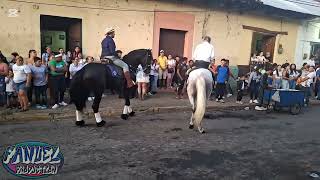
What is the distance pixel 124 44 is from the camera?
1423 centimetres

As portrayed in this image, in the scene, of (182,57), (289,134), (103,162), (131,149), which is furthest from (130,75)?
(182,57)

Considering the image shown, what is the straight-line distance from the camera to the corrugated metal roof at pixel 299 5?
59.5 ft

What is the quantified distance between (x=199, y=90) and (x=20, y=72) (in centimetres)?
535

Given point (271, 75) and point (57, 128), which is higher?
point (271, 75)

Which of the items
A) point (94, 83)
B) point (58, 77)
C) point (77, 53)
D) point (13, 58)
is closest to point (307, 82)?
point (77, 53)

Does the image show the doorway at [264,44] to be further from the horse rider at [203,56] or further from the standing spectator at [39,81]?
the standing spectator at [39,81]

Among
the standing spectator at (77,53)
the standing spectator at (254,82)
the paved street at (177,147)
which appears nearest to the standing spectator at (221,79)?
the standing spectator at (254,82)

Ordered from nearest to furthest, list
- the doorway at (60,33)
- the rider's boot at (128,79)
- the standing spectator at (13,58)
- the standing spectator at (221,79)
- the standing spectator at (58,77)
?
the rider's boot at (128,79) → the standing spectator at (58,77) → the standing spectator at (13,58) → the doorway at (60,33) → the standing spectator at (221,79)

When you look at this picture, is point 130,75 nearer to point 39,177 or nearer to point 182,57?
point 39,177

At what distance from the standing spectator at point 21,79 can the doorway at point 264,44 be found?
1276 centimetres

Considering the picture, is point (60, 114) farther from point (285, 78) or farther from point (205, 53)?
point (285, 78)

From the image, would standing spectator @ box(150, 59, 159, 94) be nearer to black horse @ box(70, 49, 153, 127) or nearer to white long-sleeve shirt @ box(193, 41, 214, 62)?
black horse @ box(70, 49, 153, 127)

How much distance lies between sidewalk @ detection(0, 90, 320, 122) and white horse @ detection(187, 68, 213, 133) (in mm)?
2758

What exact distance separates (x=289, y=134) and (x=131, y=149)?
4597mm
